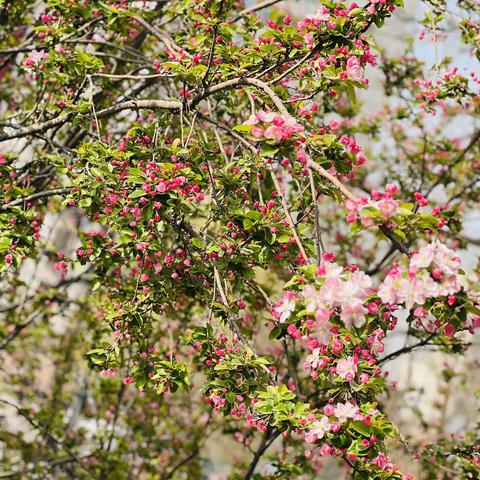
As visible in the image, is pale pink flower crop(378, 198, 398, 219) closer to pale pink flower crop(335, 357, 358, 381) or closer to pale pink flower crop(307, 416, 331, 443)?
pale pink flower crop(335, 357, 358, 381)

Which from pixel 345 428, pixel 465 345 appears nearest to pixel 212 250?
pixel 345 428

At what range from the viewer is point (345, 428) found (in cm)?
205

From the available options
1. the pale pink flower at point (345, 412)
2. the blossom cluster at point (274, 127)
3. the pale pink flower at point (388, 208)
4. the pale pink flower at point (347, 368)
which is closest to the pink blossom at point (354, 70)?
the blossom cluster at point (274, 127)

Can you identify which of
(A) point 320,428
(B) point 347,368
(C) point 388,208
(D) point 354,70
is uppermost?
(D) point 354,70

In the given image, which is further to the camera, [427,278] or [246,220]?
[246,220]

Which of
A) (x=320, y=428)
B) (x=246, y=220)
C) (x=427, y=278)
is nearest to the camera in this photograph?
(x=427, y=278)

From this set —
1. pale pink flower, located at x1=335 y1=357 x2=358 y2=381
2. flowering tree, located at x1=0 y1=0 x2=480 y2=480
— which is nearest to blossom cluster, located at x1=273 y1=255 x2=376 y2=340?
flowering tree, located at x1=0 y1=0 x2=480 y2=480

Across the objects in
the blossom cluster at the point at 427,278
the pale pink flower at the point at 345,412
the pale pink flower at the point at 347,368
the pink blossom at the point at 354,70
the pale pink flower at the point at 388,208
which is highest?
the pink blossom at the point at 354,70

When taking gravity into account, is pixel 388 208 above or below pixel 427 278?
above

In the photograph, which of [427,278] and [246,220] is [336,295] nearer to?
[427,278]

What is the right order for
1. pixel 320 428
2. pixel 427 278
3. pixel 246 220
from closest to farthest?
pixel 427 278
pixel 320 428
pixel 246 220

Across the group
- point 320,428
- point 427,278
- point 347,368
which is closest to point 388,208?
point 427,278

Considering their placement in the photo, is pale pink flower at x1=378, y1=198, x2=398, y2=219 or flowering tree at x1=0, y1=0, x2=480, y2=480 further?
flowering tree at x1=0, y1=0, x2=480, y2=480

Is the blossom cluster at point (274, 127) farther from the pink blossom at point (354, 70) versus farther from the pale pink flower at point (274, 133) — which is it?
the pink blossom at point (354, 70)
